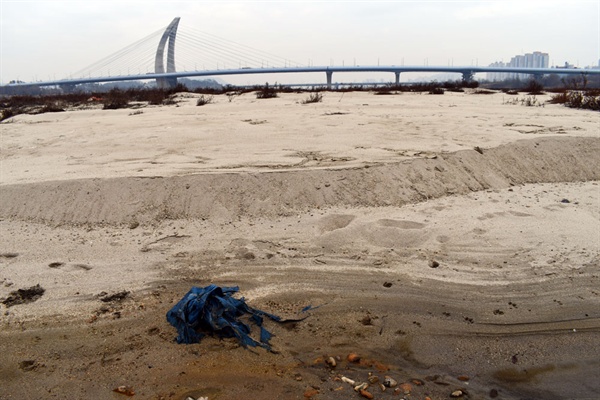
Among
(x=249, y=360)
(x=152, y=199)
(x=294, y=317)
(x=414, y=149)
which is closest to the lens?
(x=249, y=360)

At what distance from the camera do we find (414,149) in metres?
7.72

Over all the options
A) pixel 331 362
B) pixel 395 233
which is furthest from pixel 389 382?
pixel 395 233

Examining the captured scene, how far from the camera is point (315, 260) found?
193 inches

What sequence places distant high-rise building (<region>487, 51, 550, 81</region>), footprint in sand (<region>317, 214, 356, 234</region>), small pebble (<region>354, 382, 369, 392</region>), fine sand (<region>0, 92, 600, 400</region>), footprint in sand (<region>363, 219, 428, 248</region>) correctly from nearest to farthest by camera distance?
small pebble (<region>354, 382, 369, 392</region>) < fine sand (<region>0, 92, 600, 400</region>) < footprint in sand (<region>363, 219, 428, 248</region>) < footprint in sand (<region>317, 214, 356, 234</region>) < distant high-rise building (<region>487, 51, 550, 81</region>)

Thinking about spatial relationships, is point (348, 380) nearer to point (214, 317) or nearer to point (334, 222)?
point (214, 317)

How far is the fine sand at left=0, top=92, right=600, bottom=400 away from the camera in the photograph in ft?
10.9

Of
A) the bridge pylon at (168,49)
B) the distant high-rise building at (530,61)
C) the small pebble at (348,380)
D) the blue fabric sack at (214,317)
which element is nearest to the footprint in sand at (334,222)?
the blue fabric sack at (214,317)

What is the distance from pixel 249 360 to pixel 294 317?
653 millimetres

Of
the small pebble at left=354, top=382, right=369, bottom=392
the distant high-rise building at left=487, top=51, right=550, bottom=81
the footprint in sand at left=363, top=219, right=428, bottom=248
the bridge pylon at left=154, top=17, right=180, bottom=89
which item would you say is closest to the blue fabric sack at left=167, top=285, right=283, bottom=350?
the small pebble at left=354, top=382, right=369, bottom=392

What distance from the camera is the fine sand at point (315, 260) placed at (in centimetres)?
333

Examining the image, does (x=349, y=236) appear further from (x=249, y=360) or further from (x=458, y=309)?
(x=249, y=360)

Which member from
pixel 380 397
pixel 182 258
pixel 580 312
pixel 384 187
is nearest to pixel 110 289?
pixel 182 258

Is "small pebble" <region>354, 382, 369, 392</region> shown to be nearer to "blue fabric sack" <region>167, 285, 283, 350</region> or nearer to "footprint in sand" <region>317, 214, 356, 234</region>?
"blue fabric sack" <region>167, 285, 283, 350</region>

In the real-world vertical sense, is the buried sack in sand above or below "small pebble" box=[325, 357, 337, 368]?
above
